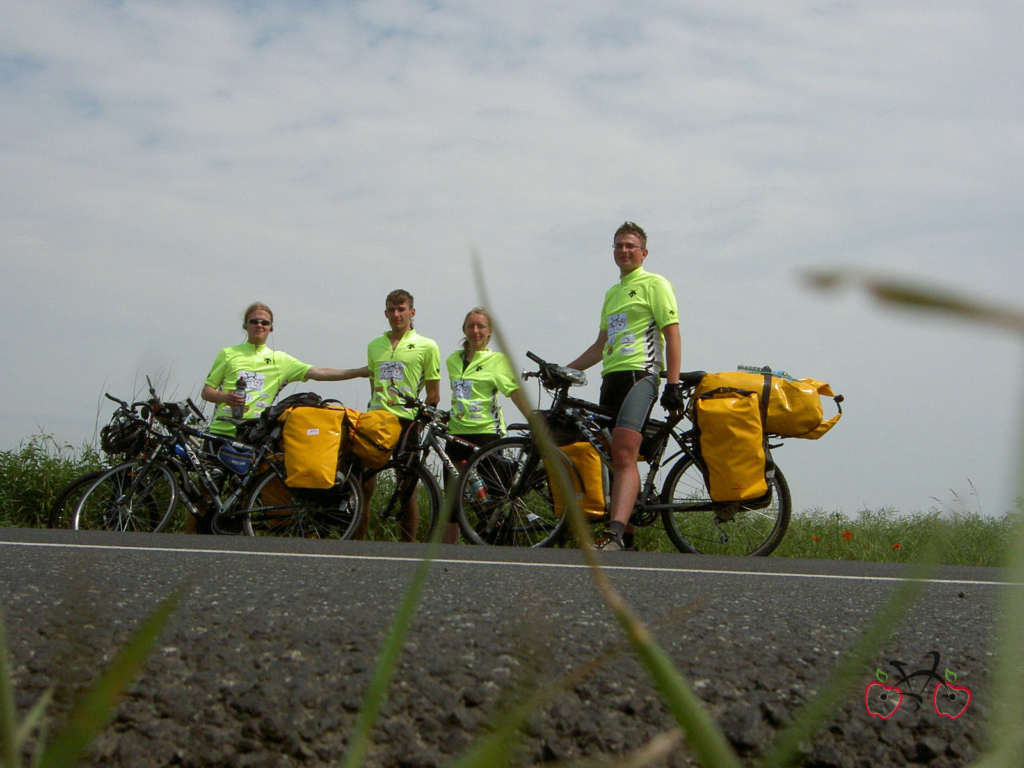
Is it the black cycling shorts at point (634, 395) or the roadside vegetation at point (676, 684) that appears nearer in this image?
the roadside vegetation at point (676, 684)

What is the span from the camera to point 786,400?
6344 millimetres

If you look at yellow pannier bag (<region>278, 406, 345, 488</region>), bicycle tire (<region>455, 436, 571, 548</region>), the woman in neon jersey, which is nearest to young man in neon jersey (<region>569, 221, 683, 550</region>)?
bicycle tire (<region>455, 436, 571, 548</region>)

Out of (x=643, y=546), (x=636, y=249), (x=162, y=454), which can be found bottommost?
(x=643, y=546)

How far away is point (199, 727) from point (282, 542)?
3.92 m

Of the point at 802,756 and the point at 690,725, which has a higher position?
the point at 690,725

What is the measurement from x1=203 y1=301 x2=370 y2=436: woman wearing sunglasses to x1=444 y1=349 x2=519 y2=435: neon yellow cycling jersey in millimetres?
668

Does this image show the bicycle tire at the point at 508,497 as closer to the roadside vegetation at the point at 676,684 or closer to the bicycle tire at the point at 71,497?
the bicycle tire at the point at 71,497

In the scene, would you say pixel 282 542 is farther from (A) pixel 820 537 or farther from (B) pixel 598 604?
(A) pixel 820 537

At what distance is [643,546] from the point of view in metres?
7.73

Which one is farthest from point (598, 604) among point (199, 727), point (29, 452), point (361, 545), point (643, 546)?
point (29, 452)

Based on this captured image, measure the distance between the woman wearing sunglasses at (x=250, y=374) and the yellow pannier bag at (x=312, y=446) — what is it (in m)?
0.54

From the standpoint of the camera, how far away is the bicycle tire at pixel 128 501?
24.7ft

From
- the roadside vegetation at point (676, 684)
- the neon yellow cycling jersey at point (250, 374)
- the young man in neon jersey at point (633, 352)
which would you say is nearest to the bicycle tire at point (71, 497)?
the neon yellow cycling jersey at point (250, 374)

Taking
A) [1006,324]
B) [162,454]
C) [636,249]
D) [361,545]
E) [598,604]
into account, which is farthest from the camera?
[162,454]
